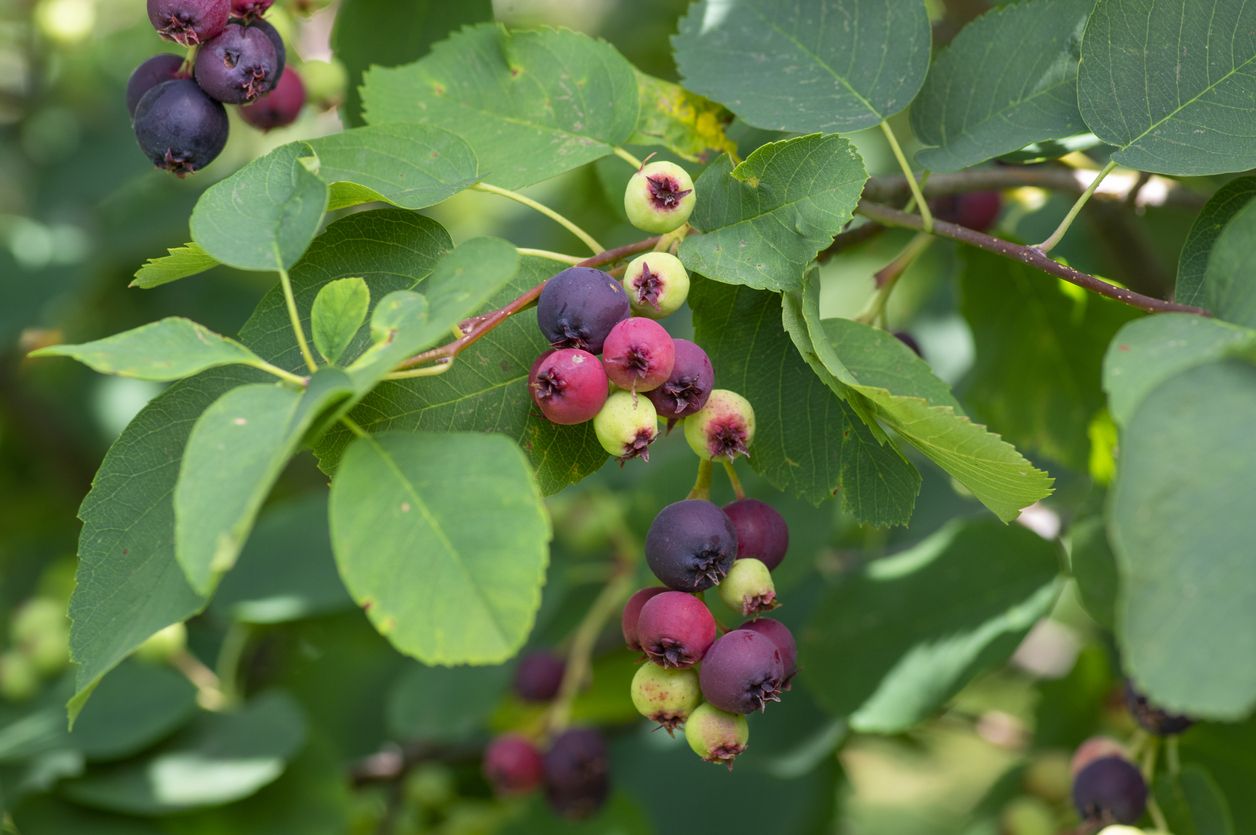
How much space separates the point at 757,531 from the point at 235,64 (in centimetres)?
78

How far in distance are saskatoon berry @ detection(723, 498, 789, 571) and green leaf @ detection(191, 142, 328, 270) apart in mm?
495

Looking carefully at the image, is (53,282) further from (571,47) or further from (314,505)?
(571,47)

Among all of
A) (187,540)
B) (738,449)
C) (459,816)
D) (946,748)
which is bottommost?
(946,748)

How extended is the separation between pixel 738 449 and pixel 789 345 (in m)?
0.19

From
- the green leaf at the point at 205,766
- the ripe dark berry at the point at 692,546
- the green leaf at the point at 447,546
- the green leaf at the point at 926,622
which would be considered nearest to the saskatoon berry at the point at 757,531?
the ripe dark berry at the point at 692,546

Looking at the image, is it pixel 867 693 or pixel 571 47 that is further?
pixel 867 693

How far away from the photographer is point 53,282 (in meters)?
2.47

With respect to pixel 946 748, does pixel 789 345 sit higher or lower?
higher

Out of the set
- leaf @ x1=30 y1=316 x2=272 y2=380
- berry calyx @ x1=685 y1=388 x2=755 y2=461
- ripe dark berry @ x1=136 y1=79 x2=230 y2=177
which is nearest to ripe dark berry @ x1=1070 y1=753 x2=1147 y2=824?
berry calyx @ x1=685 y1=388 x2=755 y2=461

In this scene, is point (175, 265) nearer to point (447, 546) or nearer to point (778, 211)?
point (447, 546)

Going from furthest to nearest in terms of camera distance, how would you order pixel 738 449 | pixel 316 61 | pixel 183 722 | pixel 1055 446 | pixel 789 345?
pixel 183 722 < pixel 1055 446 < pixel 316 61 < pixel 789 345 < pixel 738 449

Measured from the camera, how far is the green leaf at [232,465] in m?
0.68

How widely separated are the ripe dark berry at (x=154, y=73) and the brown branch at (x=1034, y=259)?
844mm

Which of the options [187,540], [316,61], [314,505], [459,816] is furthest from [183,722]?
[187,540]
